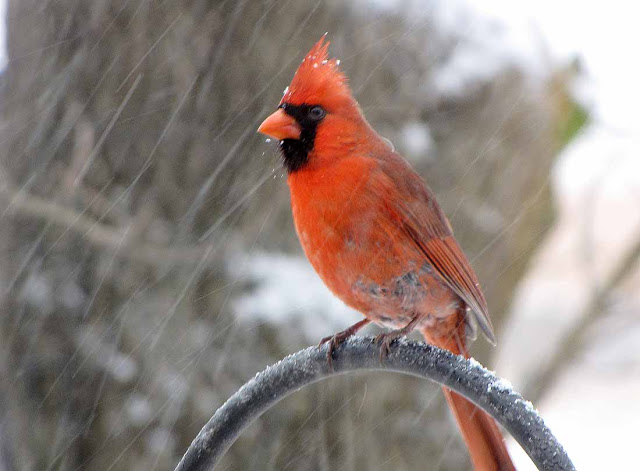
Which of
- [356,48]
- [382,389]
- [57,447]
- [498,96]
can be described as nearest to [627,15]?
[498,96]

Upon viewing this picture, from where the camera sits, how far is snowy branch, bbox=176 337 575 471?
45.3 inches

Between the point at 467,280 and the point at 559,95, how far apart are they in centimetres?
137

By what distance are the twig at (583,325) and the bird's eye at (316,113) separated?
74.1 inches

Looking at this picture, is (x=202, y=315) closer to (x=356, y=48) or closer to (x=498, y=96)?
(x=356, y=48)

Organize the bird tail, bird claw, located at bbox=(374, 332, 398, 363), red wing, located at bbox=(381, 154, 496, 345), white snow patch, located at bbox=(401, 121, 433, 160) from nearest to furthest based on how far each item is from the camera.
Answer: bird claw, located at bbox=(374, 332, 398, 363), the bird tail, red wing, located at bbox=(381, 154, 496, 345), white snow patch, located at bbox=(401, 121, 433, 160)

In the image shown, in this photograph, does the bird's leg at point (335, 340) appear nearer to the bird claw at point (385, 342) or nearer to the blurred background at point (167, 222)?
the bird claw at point (385, 342)

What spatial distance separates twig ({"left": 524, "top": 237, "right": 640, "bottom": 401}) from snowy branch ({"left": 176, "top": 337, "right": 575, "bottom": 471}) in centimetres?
188

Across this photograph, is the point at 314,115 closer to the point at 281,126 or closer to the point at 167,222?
the point at 281,126

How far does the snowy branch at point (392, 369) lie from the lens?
1.15 m

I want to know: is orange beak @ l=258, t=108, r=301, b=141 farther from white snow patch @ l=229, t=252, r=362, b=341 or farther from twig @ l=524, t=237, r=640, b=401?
twig @ l=524, t=237, r=640, b=401

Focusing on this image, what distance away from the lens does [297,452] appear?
2.70m

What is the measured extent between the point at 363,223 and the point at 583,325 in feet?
5.96

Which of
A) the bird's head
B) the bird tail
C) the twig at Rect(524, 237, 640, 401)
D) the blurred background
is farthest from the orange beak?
the twig at Rect(524, 237, 640, 401)

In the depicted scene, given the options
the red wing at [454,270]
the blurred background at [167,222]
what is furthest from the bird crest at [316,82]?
the blurred background at [167,222]
